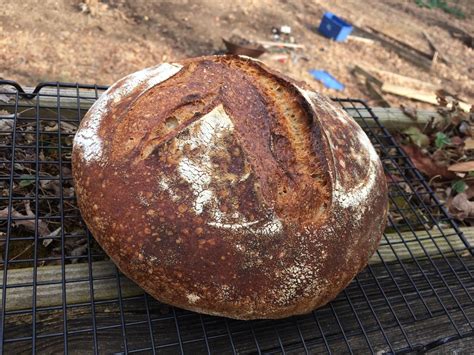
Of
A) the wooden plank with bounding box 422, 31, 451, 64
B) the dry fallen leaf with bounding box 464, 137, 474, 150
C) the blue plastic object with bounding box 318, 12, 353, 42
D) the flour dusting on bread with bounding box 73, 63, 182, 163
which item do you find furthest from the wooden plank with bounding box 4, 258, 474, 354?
the wooden plank with bounding box 422, 31, 451, 64

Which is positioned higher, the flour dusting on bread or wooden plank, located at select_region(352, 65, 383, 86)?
the flour dusting on bread

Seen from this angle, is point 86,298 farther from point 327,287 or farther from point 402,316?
point 402,316

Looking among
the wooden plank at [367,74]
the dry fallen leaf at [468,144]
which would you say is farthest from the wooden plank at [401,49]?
the dry fallen leaf at [468,144]

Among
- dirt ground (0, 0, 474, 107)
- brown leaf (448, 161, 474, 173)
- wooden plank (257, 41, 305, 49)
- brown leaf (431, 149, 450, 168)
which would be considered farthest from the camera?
wooden plank (257, 41, 305, 49)

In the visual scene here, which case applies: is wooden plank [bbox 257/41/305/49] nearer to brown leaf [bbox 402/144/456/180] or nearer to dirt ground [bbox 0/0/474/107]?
dirt ground [bbox 0/0/474/107]

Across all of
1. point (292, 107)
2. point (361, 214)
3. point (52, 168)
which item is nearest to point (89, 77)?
point (52, 168)

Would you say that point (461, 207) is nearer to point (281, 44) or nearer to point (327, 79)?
point (327, 79)
